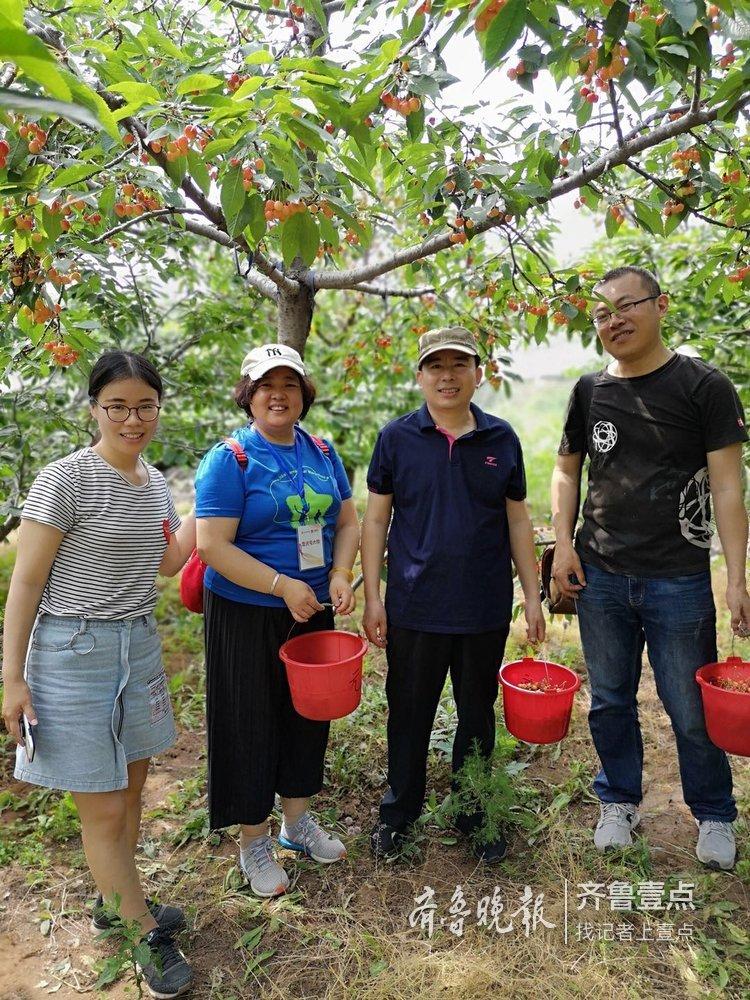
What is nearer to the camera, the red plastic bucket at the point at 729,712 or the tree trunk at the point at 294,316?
the red plastic bucket at the point at 729,712

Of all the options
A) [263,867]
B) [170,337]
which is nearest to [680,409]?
[263,867]

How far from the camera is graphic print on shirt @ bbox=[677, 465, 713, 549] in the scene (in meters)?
2.09

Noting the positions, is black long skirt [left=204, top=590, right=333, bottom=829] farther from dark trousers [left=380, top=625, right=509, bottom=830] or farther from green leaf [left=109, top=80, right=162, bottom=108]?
green leaf [left=109, top=80, right=162, bottom=108]

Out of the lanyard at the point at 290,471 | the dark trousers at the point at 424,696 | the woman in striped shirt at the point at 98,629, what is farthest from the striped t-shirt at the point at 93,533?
the dark trousers at the point at 424,696

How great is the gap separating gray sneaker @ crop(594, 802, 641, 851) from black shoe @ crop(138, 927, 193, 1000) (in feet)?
4.30

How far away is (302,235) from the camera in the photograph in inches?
65.4

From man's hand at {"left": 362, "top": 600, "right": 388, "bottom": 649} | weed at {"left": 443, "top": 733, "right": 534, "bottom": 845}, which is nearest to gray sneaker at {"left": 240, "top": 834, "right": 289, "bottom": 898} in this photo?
weed at {"left": 443, "top": 733, "right": 534, "bottom": 845}

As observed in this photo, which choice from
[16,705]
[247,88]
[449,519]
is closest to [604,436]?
[449,519]

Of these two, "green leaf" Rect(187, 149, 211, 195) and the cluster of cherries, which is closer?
"green leaf" Rect(187, 149, 211, 195)

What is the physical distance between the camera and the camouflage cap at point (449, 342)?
204cm

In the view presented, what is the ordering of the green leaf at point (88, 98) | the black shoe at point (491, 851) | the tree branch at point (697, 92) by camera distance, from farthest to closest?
the black shoe at point (491, 851) → the tree branch at point (697, 92) → the green leaf at point (88, 98)

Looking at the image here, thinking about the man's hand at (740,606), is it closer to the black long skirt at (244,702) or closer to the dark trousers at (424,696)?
the dark trousers at (424,696)

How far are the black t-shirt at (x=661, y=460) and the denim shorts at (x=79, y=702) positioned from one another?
4.74ft

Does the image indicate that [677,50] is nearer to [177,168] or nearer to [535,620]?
[177,168]
